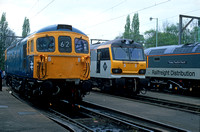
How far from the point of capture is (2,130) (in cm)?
647

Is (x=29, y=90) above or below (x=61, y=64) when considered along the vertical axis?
below

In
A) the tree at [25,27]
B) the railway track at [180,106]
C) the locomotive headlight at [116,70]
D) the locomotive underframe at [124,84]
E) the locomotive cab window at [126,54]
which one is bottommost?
the railway track at [180,106]

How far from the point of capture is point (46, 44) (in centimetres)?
1066

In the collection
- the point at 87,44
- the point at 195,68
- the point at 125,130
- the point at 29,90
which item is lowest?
the point at 125,130

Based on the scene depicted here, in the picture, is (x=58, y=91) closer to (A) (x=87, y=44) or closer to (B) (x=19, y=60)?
(A) (x=87, y=44)

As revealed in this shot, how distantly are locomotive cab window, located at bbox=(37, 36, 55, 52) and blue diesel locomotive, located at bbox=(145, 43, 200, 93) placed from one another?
10.3m

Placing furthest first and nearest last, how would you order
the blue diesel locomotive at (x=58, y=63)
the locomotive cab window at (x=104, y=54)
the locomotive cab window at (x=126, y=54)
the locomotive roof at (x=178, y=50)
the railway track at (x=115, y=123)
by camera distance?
1. the locomotive roof at (x=178, y=50)
2. the locomotive cab window at (x=104, y=54)
3. the locomotive cab window at (x=126, y=54)
4. the blue diesel locomotive at (x=58, y=63)
5. the railway track at (x=115, y=123)

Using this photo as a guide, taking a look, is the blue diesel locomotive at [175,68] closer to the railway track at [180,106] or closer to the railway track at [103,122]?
the railway track at [180,106]

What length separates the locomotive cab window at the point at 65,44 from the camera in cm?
1076

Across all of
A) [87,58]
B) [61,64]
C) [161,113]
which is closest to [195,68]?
[161,113]

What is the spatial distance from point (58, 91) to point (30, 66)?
1662 mm

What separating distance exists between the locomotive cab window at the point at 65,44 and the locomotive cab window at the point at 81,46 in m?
0.33

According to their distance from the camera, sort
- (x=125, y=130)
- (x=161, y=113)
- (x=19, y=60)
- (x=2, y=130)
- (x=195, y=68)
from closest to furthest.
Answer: (x=2, y=130) < (x=125, y=130) < (x=161, y=113) < (x=19, y=60) < (x=195, y=68)

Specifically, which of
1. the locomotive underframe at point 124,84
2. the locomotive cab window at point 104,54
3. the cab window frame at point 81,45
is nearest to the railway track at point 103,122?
the cab window frame at point 81,45
